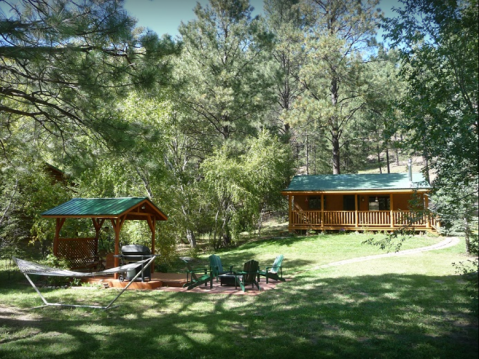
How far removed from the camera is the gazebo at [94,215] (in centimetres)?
1091

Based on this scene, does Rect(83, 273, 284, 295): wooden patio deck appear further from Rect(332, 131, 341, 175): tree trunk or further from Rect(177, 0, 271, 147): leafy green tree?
Rect(332, 131, 341, 175): tree trunk

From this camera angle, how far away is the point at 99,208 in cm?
1130

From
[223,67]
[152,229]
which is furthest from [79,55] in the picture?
[223,67]

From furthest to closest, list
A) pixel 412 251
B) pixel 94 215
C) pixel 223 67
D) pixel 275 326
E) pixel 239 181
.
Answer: pixel 223 67
pixel 239 181
pixel 412 251
pixel 94 215
pixel 275 326

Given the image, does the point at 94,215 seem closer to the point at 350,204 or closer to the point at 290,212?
the point at 290,212

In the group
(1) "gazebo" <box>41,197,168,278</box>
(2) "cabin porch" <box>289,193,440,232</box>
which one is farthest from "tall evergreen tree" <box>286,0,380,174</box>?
(1) "gazebo" <box>41,197,168,278</box>

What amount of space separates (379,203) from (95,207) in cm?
1589

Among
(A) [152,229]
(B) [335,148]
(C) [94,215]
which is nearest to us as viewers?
(C) [94,215]

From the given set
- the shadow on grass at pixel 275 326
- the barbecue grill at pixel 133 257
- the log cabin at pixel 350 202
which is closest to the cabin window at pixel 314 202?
the log cabin at pixel 350 202

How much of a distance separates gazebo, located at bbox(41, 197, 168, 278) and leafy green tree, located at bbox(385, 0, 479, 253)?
806 centimetres

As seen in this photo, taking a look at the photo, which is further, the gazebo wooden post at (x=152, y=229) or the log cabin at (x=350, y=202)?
the log cabin at (x=350, y=202)

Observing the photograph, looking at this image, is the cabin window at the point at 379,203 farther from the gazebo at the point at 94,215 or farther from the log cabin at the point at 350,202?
the gazebo at the point at 94,215

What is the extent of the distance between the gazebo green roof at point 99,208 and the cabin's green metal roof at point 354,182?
11.2m

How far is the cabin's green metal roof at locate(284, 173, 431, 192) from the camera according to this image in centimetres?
2005
